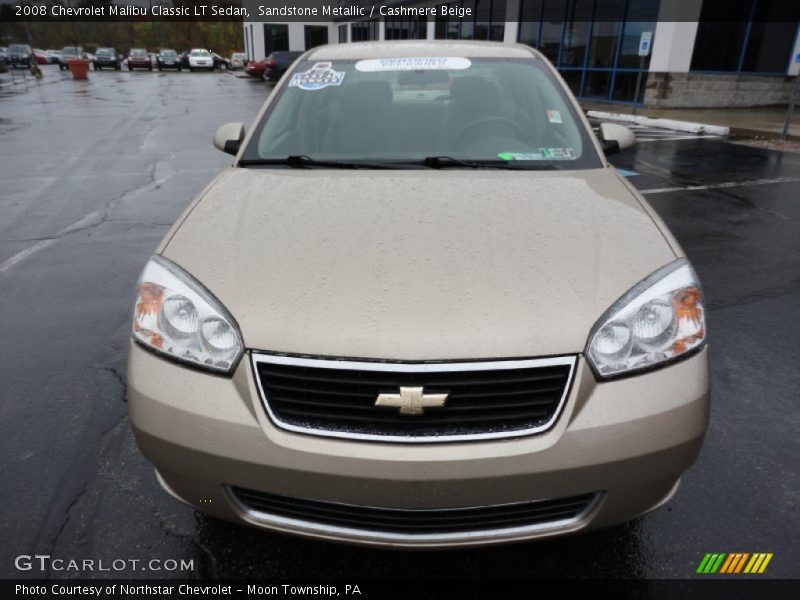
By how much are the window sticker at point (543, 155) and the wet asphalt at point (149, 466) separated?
1.46 m

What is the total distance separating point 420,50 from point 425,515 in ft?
8.62

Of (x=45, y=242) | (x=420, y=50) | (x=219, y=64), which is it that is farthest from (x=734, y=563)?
(x=219, y=64)

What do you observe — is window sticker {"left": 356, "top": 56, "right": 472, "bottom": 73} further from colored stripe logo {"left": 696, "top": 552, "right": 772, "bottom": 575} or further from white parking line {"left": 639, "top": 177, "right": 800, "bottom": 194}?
white parking line {"left": 639, "top": 177, "right": 800, "bottom": 194}

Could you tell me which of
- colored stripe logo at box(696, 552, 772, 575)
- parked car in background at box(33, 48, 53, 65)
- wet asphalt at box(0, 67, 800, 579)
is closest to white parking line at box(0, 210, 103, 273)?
wet asphalt at box(0, 67, 800, 579)

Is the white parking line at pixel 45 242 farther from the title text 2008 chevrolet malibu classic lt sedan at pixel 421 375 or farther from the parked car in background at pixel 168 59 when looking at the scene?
the parked car in background at pixel 168 59

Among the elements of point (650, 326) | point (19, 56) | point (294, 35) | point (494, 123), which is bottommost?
point (19, 56)

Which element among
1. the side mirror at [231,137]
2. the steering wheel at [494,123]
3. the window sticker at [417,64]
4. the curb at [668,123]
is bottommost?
the curb at [668,123]

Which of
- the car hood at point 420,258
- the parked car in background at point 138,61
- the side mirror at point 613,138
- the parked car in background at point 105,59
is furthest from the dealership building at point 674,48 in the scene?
the parked car in background at point 105,59

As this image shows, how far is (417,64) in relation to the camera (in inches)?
125

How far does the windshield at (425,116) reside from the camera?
9.18 ft

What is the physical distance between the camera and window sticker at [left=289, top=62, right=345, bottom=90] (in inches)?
126

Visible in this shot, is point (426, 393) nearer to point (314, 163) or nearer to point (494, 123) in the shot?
point (314, 163)

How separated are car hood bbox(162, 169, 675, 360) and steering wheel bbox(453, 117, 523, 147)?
41cm

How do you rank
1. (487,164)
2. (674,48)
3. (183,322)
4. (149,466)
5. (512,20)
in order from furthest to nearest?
(512,20) < (674,48) < (487,164) < (149,466) < (183,322)
